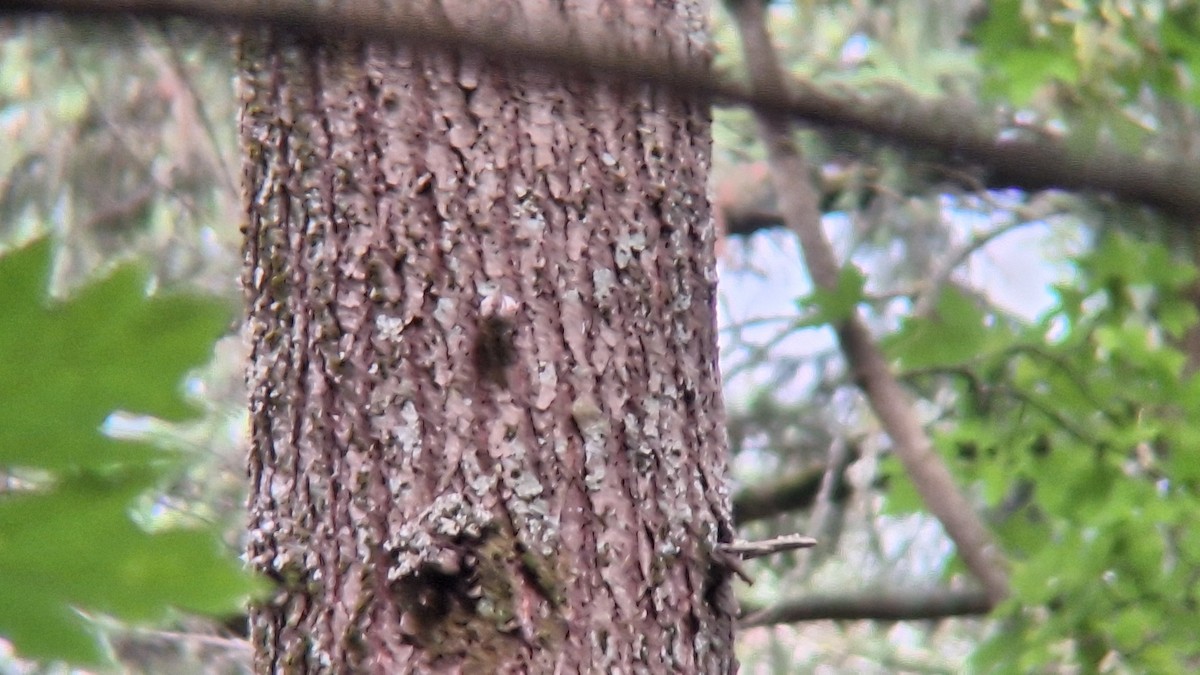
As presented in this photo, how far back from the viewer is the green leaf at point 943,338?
8.23ft

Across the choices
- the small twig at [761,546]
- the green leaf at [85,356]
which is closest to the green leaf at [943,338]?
the small twig at [761,546]

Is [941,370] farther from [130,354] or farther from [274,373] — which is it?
[130,354]

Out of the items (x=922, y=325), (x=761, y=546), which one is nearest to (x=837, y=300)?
(x=922, y=325)

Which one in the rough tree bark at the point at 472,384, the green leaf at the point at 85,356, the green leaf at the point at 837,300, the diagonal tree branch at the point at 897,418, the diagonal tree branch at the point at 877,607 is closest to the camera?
the green leaf at the point at 85,356

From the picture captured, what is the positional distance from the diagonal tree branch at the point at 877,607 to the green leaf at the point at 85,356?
2.14m

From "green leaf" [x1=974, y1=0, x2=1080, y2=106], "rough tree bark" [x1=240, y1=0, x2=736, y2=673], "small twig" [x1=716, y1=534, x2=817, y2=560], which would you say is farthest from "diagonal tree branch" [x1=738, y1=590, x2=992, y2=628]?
"rough tree bark" [x1=240, y1=0, x2=736, y2=673]

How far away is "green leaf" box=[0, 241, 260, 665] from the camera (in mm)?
758

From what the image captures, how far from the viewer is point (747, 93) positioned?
0.40 meters

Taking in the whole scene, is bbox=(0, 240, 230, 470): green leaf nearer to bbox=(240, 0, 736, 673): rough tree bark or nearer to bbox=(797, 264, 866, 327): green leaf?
bbox=(240, 0, 736, 673): rough tree bark

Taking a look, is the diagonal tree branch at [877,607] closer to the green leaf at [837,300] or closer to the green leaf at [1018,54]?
the green leaf at [837,300]

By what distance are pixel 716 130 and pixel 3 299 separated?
364 cm

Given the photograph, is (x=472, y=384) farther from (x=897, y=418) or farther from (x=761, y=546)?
(x=897, y=418)

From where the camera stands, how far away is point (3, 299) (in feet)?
2.43

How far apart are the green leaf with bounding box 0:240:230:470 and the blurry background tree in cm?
5
